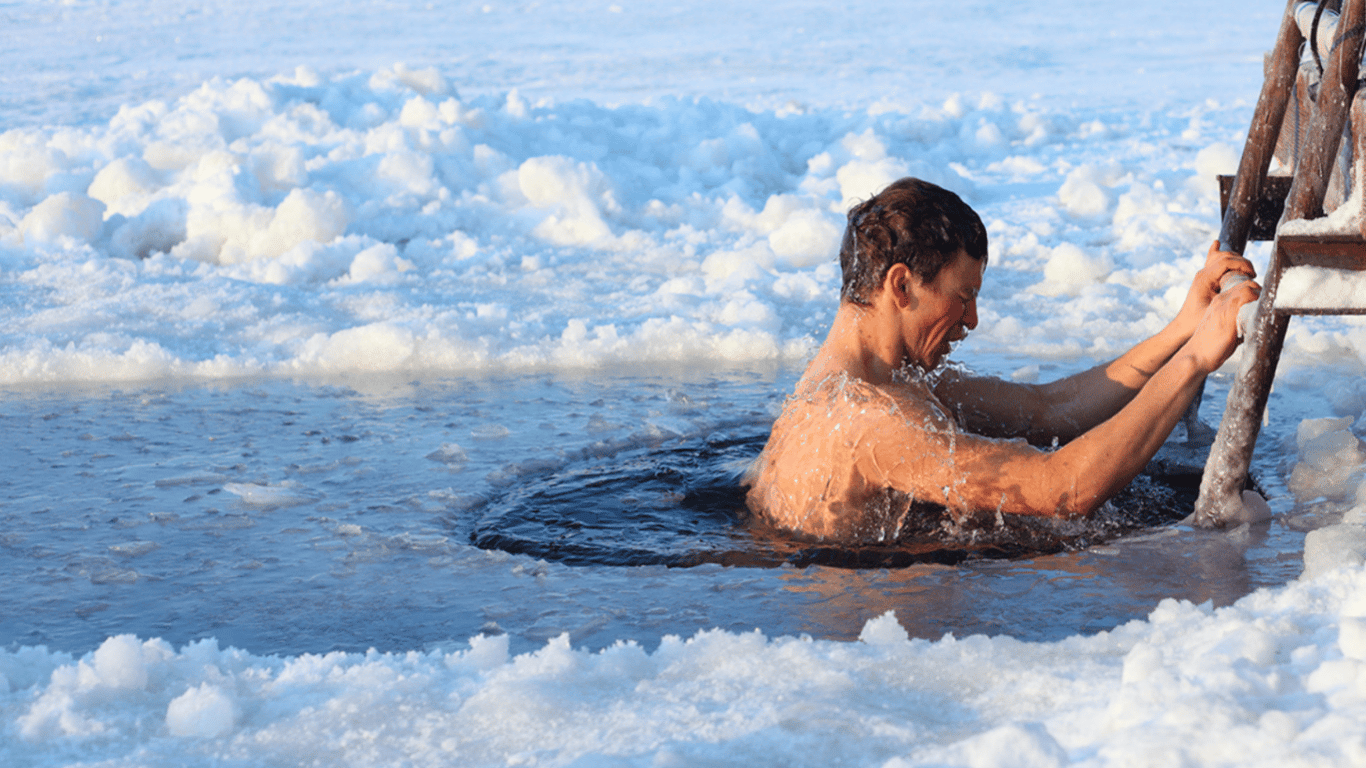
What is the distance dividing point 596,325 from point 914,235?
3058 mm

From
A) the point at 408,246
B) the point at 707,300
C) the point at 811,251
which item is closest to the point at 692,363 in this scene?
the point at 707,300

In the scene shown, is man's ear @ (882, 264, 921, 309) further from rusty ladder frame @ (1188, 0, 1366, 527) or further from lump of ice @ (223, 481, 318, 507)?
lump of ice @ (223, 481, 318, 507)

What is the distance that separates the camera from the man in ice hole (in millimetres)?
2963

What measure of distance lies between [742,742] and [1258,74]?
17.7 metres

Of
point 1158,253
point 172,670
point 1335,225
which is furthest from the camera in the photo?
point 1158,253

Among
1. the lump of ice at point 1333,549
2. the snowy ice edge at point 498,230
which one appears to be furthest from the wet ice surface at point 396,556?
the snowy ice edge at point 498,230

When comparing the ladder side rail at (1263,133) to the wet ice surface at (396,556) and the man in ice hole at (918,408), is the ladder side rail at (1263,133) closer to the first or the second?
the man in ice hole at (918,408)

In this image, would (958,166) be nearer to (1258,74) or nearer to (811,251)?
(811,251)

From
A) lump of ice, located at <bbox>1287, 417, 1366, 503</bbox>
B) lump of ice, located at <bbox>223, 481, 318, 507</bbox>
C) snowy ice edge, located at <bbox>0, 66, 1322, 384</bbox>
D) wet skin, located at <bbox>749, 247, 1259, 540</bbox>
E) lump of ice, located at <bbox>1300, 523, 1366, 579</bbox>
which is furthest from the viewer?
snowy ice edge, located at <bbox>0, 66, 1322, 384</bbox>

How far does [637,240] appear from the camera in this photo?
8070 mm

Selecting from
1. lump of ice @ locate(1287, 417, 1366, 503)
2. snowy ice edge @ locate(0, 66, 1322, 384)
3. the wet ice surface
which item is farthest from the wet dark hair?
snowy ice edge @ locate(0, 66, 1322, 384)

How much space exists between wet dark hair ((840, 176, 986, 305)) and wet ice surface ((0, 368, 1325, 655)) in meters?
0.75

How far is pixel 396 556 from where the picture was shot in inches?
127

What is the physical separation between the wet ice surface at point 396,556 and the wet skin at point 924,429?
0.70 ft
